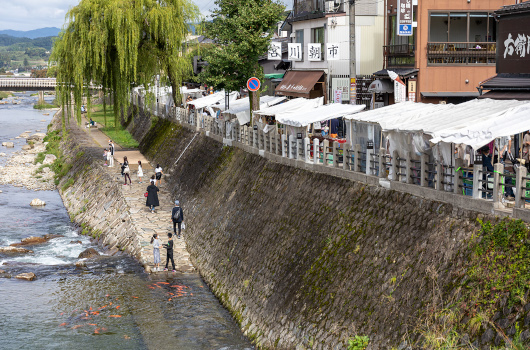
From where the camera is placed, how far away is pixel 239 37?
3089 cm

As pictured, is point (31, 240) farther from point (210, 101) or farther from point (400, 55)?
point (400, 55)

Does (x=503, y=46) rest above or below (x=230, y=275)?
above

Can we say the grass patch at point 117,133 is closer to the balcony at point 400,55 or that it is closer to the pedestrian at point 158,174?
the pedestrian at point 158,174

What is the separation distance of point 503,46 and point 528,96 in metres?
2.55

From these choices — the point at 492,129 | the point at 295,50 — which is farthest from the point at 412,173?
the point at 295,50

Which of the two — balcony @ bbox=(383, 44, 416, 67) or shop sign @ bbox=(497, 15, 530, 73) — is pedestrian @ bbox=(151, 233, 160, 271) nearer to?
balcony @ bbox=(383, 44, 416, 67)

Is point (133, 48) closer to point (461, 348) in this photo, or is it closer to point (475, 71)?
point (475, 71)

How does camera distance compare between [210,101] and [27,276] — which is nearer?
[27,276]

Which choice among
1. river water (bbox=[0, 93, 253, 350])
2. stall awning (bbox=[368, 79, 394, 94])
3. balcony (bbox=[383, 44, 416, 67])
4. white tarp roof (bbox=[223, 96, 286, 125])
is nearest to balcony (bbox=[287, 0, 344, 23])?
balcony (bbox=[383, 44, 416, 67])

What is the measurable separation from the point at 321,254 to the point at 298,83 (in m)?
20.2

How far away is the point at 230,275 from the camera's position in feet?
72.2

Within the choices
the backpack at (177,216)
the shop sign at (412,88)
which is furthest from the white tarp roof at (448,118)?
the backpack at (177,216)

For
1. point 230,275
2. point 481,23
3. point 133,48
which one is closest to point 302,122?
point 230,275

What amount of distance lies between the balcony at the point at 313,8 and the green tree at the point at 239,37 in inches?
124
